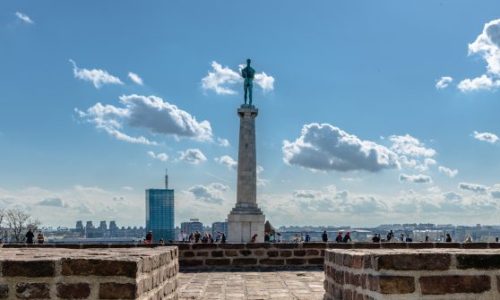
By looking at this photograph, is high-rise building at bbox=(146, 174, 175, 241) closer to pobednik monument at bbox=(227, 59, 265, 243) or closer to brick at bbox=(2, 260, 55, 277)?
pobednik monument at bbox=(227, 59, 265, 243)

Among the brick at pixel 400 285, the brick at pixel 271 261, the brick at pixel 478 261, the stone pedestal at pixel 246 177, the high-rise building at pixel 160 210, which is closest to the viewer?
the brick at pixel 400 285

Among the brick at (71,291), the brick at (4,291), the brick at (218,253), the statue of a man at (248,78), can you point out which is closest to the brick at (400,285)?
the brick at (71,291)

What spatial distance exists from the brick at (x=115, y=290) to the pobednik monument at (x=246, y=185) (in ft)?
101

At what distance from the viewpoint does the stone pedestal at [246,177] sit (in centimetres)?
3500

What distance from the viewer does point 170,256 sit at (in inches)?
250

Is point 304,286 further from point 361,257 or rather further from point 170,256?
point 361,257

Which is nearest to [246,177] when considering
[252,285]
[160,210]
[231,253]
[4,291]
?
[231,253]

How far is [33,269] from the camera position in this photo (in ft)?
13.8

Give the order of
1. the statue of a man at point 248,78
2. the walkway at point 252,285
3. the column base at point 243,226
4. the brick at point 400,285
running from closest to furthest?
1. the brick at point 400,285
2. the walkway at point 252,285
3. the column base at point 243,226
4. the statue of a man at point 248,78

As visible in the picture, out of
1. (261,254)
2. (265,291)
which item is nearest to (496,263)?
(265,291)

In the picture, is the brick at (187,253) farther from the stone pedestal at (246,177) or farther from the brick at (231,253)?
the stone pedestal at (246,177)

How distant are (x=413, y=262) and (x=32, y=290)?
2.43 m

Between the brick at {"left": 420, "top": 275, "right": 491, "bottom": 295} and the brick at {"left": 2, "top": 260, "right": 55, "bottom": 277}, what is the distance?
2357mm

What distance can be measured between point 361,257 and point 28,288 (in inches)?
92.5
